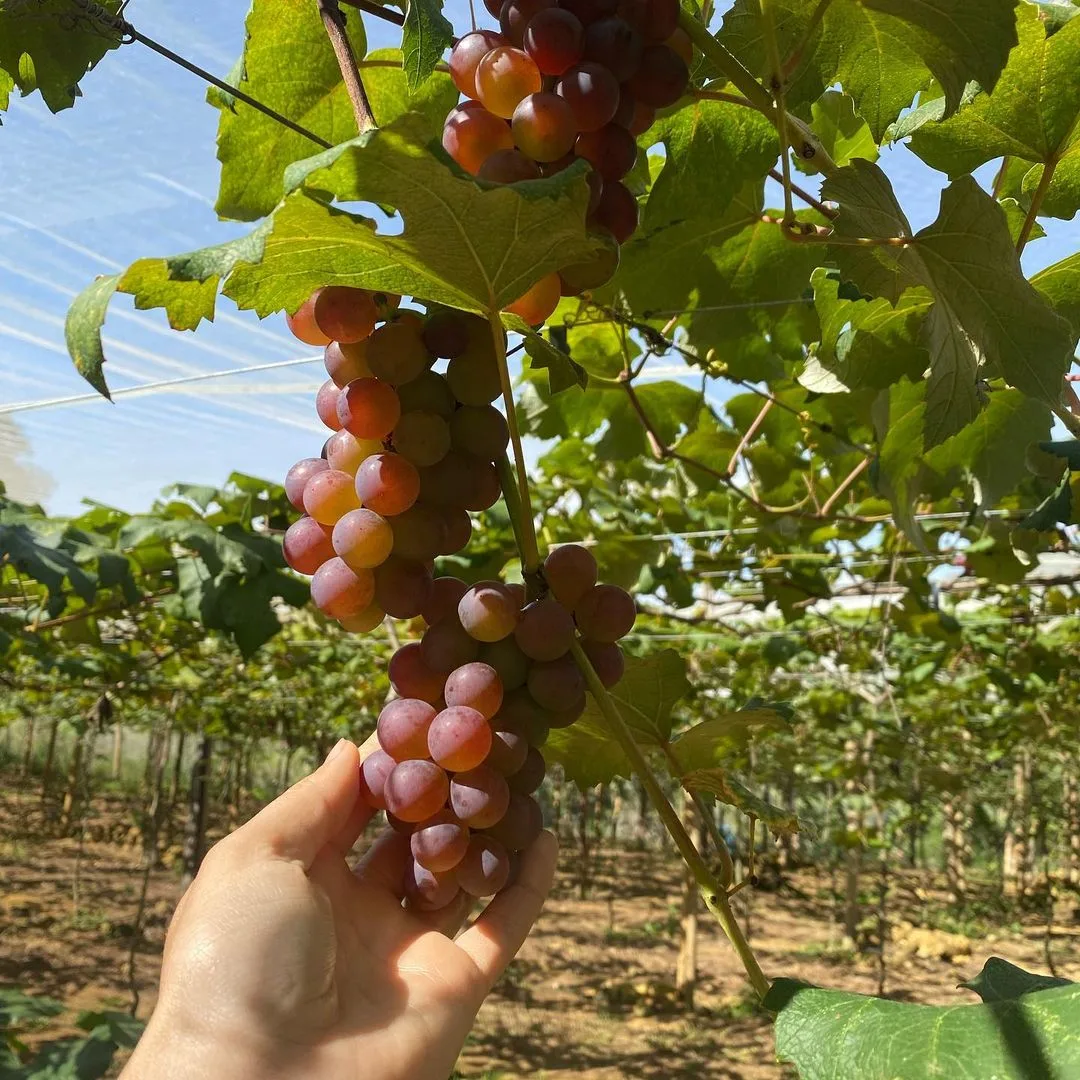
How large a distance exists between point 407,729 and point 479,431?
24 centimetres

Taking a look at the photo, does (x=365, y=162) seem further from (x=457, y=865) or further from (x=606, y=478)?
(x=606, y=478)

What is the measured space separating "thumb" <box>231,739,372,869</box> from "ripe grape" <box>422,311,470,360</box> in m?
0.35

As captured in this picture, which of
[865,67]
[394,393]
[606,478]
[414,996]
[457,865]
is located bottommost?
[414,996]

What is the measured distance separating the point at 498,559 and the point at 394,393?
2.69 meters

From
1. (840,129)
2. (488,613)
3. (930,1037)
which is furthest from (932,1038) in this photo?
(840,129)

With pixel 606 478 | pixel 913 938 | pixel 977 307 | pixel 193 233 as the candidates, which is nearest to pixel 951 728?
pixel 913 938

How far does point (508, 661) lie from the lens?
0.77 m

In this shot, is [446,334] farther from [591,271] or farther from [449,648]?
[449,648]

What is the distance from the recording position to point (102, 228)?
4.18 meters

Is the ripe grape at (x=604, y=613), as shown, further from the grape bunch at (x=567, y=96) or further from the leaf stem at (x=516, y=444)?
the grape bunch at (x=567, y=96)

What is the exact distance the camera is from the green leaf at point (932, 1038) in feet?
2.15

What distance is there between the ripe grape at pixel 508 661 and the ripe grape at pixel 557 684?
0.01 meters

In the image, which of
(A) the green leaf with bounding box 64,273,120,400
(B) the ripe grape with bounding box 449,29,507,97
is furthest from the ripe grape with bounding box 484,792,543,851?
(B) the ripe grape with bounding box 449,29,507,97

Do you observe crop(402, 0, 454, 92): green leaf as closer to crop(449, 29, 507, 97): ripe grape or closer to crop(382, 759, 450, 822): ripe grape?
crop(449, 29, 507, 97): ripe grape
